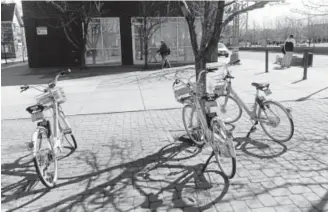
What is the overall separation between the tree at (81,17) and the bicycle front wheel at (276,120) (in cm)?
1356

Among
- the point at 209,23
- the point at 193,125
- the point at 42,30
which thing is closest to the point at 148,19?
the point at 42,30

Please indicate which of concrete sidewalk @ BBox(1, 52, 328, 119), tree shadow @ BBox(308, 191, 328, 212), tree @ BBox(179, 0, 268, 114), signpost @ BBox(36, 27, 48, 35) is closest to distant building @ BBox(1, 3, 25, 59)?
signpost @ BBox(36, 27, 48, 35)

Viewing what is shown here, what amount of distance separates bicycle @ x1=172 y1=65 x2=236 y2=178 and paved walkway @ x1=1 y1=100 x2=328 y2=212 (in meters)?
0.16

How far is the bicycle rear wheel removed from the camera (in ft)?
11.1

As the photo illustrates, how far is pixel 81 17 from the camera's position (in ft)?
55.0

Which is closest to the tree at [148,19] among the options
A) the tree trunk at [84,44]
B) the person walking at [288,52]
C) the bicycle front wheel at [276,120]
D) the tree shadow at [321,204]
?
the tree trunk at [84,44]

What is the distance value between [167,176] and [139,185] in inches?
15.3

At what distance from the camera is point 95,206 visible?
3100 mm

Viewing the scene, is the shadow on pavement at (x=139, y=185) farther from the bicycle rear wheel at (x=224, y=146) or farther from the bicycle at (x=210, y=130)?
the bicycle at (x=210, y=130)

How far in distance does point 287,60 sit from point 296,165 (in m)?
12.8

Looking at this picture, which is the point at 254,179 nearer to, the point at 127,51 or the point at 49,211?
the point at 49,211

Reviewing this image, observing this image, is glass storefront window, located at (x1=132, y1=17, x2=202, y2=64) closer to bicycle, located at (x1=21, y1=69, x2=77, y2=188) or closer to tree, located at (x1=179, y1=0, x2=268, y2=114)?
tree, located at (x1=179, y1=0, x2=268, y2=114)

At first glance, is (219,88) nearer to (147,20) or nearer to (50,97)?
(50,97)

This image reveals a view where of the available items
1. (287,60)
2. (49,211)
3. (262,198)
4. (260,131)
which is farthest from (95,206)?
(287,60)
